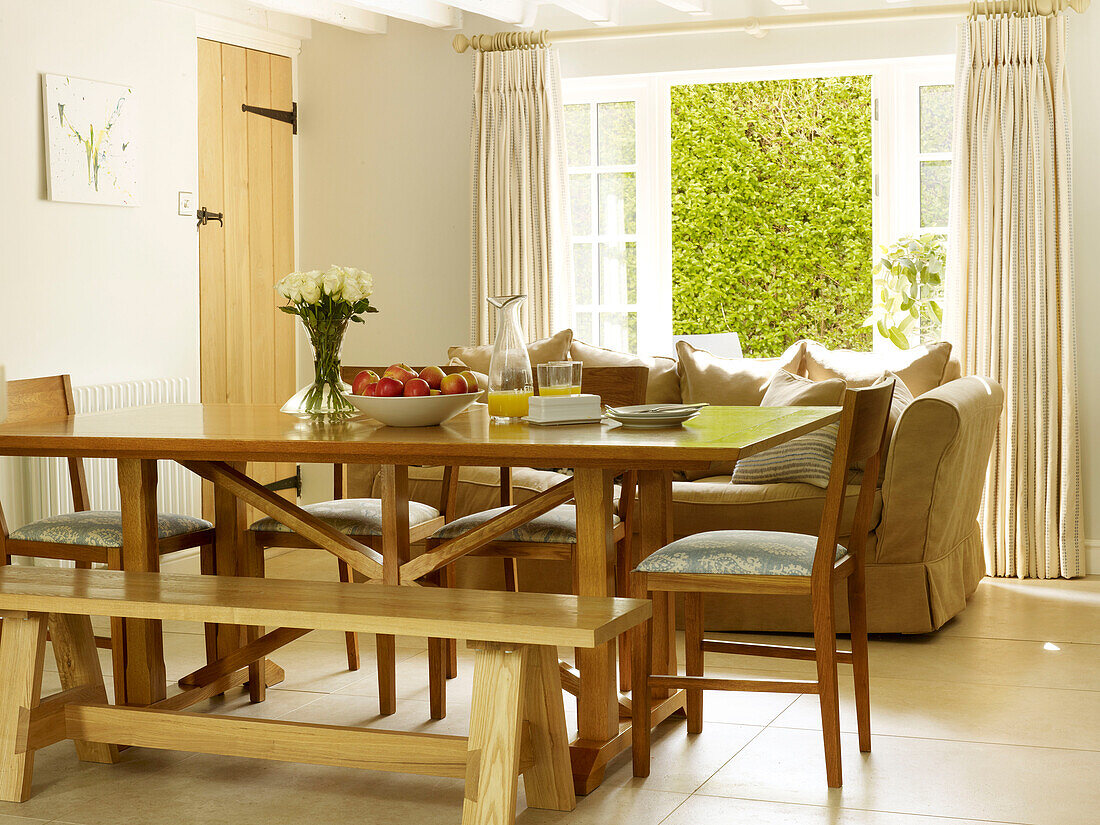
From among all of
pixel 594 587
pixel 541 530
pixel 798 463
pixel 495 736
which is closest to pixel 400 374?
pixel 541 530

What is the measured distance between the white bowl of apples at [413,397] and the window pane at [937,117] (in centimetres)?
322

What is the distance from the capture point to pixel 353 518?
3.56 metres

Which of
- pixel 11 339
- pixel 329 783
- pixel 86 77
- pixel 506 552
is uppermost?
pixel 86 77

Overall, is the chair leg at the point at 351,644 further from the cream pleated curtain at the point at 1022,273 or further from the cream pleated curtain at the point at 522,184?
the cream pleated curtain at the point at 1022,273

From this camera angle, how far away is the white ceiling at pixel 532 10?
5.38 meters

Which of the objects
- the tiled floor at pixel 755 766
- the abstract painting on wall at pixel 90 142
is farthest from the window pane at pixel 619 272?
the tiled floor at pixel 755 766

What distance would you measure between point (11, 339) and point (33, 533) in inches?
53.3

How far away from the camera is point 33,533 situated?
3486 mm

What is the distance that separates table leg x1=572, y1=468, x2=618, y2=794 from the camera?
9.33ft

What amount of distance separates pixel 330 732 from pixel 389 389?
82 cm

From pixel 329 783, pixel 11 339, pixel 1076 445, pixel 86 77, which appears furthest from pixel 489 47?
pixel 329 783

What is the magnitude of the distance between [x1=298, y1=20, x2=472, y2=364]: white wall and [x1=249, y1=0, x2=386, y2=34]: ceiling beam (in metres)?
0.09

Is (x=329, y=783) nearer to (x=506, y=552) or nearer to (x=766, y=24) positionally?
(x=506, y=552)

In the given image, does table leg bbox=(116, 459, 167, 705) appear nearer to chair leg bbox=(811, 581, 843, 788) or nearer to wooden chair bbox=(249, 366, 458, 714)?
wooden chair bbox=(249, 366, 458, 714)
